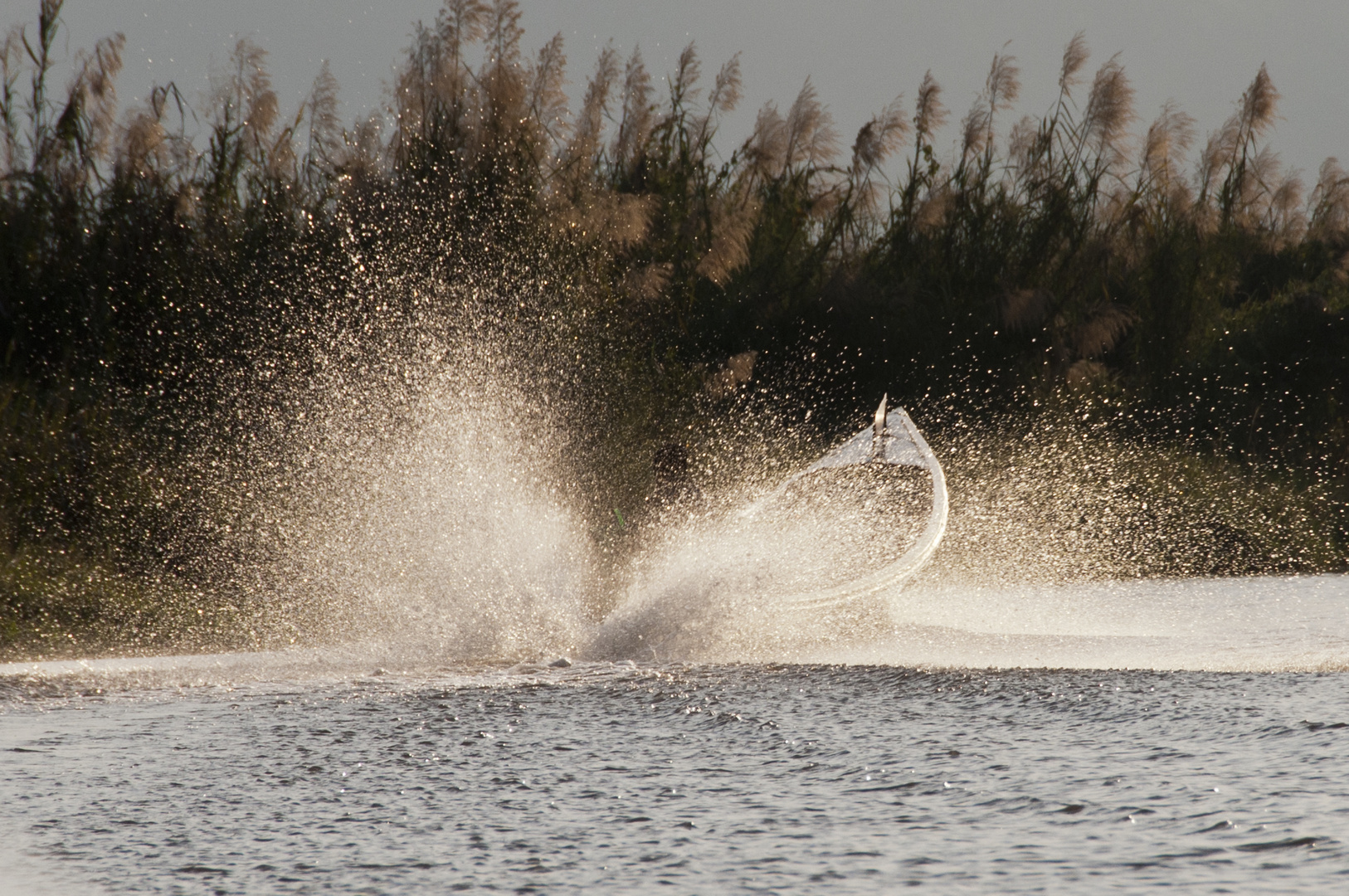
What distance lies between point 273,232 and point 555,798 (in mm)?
6822

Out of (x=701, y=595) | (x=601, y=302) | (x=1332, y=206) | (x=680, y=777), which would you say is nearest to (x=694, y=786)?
(x=680, y=777)

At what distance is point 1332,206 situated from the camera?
14336 millimetres

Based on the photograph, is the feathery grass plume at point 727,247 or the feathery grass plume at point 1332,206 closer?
the feathery grass plume at point 727,247

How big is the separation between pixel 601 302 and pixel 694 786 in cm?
613

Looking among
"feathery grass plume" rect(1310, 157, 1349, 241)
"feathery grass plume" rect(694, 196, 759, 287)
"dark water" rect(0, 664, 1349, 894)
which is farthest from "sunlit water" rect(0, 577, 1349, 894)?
"feathery grass plume" rect(1310, 157, 1349, 241)

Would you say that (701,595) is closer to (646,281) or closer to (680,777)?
(680,777)

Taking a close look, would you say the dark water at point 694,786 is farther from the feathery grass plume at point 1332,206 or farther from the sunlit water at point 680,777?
the feathery grass plume at point 1332,206

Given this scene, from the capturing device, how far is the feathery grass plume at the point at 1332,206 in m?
14.3

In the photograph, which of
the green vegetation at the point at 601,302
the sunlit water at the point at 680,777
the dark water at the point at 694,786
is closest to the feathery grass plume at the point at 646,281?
the green vegetation at the point at 601,302

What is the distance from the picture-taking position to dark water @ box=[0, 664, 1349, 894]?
2.69 meters

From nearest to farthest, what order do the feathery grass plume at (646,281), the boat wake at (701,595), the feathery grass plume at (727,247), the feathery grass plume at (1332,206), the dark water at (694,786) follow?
the dark water at (694,786) < the boat wake at (701,595) < the feathery grass plume at (646,281) < the feathery grass plume at (727,247) < the feathery grass plume at (1332,206)

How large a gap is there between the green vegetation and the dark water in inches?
Result: 116

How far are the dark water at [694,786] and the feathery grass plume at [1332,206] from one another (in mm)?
10890

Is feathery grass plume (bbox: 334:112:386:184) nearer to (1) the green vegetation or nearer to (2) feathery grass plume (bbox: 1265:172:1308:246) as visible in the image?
(1) the green vegetation
